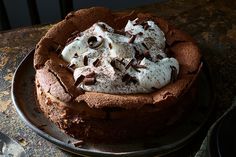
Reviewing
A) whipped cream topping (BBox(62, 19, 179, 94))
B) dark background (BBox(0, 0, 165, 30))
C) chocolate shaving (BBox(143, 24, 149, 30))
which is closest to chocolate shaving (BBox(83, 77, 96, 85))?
whipped cream topping (BBox(62, 19, 179, 94))

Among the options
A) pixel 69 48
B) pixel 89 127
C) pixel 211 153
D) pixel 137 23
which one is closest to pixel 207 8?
pixel 137 23

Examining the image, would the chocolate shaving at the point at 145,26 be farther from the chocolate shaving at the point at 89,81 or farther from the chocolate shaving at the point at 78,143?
the chocolate shaving at the point at 78,143

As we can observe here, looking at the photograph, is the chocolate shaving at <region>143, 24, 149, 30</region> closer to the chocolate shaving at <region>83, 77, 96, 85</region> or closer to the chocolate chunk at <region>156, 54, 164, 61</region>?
the chocolate chunk at <region>156, 54, 164, 61</region>

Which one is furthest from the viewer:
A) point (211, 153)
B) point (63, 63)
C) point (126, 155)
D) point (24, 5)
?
point (24, 5)

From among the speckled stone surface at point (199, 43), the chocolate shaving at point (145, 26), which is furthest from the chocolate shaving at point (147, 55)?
the speckled stone surface at point (199, 43)

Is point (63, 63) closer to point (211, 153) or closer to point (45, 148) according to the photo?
point (45, 148)

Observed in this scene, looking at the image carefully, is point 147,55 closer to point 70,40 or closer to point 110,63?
point 110,63

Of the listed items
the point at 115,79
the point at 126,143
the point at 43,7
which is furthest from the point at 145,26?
the point at 43,7

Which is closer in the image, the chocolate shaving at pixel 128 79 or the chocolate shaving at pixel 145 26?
the chocolate shaving at pixel 128 79
